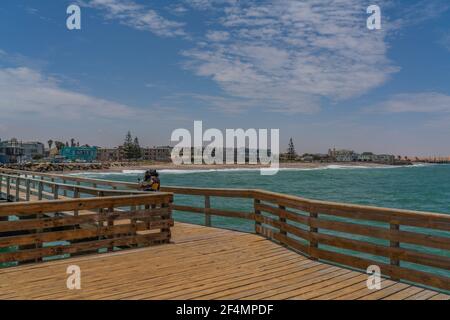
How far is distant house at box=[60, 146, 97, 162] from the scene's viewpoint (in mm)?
178875

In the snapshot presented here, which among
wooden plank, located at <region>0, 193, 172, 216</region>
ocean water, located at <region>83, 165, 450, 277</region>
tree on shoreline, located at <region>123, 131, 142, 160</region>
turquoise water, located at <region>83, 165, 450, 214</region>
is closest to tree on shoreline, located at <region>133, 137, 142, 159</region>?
tree on shoreline, located at <region>123, 131, 142, 160</region>

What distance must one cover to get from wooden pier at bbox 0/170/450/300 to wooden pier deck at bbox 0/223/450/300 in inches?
0.6

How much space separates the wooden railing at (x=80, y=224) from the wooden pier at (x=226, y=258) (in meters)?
0.02

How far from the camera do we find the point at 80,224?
7.84m

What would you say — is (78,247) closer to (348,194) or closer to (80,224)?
(80,224)

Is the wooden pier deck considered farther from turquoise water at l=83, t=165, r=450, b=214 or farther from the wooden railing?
turquoise water at l=83, t=165, r=450, b=214

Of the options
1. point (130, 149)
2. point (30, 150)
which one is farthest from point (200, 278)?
point (30, 150)

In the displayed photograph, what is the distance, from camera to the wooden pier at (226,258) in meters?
5.27

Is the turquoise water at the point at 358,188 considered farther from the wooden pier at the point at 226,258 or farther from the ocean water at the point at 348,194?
the wooden pier at the point at 226,258

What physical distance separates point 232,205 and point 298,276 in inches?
979

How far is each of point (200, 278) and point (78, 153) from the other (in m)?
187

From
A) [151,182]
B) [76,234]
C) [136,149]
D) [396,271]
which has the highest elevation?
[136,149]

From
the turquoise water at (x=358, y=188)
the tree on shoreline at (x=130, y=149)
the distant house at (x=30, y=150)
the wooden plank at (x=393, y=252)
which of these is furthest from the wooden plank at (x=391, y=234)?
the distant house at (x=30, y=150)

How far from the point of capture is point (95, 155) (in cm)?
18788
